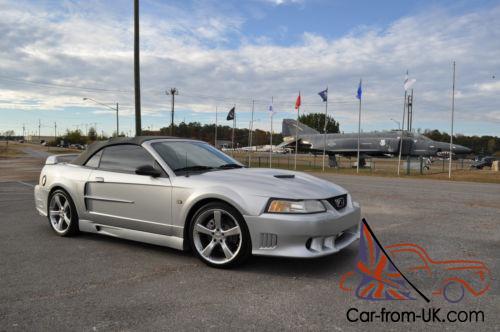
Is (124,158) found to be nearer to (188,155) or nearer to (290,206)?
(188,155)

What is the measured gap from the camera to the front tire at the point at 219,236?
4.43 meters

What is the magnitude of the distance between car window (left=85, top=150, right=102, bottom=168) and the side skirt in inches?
30.4

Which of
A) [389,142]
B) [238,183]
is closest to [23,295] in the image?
[238,183]

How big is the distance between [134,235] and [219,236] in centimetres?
128

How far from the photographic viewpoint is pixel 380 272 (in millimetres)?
4488

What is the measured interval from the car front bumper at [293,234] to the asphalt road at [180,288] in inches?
11.3

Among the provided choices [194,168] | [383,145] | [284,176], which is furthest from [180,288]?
[383,145]

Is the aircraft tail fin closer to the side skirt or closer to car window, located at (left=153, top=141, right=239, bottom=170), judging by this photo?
car window, located at (left=153, top=141, right=239, bottom=170)

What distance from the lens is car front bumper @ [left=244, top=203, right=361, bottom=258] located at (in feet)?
13.8

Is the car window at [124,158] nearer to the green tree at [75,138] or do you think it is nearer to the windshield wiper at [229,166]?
the windshield wiper at [229,166]

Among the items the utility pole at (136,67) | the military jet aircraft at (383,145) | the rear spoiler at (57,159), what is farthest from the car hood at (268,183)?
the military jet aircraft at (383,145)

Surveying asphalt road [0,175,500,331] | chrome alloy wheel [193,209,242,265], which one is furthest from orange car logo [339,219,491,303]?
chrome alloy wheel [193,209,242,265]

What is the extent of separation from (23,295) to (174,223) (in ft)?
5.44

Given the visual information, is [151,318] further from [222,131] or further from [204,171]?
[222,131]
